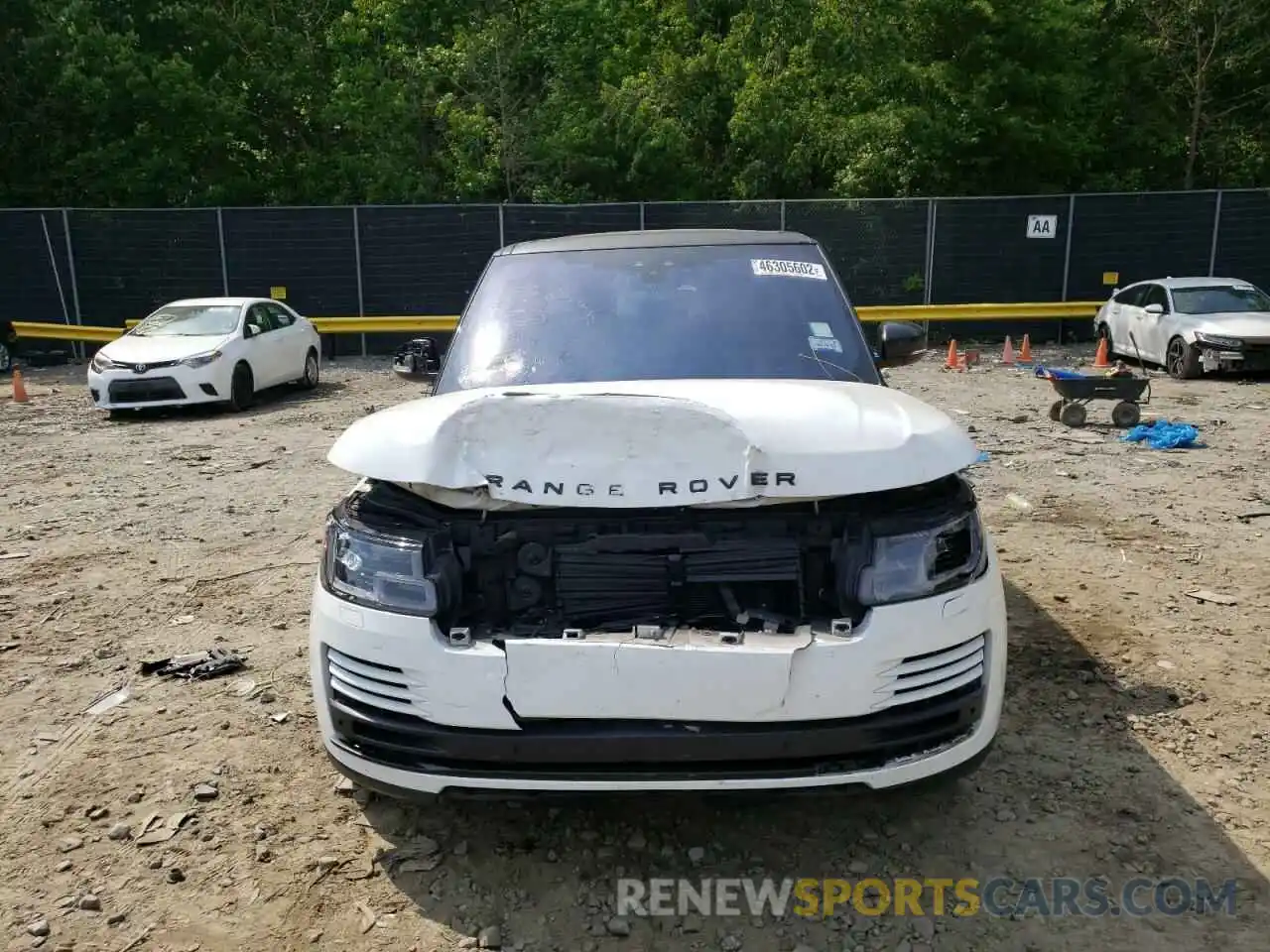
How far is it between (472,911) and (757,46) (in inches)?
911

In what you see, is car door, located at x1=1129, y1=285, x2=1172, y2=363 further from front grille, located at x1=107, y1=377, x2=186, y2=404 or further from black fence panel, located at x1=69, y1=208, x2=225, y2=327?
black fence panel, located at x1=69, y1=208, x2=225, y2=327

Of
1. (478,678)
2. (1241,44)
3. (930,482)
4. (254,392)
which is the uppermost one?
(1241,44)

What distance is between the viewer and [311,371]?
14672mm

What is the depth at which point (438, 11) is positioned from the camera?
2473 cm

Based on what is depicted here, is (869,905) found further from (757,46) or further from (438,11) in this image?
(438,11)

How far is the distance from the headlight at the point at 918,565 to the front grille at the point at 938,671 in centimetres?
17

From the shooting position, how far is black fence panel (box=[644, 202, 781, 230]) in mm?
19141

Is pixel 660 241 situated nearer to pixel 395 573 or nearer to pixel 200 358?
pixel 395 573

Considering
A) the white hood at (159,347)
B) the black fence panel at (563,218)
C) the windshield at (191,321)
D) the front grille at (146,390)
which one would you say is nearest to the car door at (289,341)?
the windshield at (191,321)

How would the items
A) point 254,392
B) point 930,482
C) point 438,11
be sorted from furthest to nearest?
point 438,11 < point 254,392 < point 930,482

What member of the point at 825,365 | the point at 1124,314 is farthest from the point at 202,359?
the point at 1124,314

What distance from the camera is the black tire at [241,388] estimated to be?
487 inches

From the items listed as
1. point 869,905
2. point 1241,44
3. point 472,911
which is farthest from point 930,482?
point 1241,44

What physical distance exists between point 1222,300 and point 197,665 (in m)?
14.2
